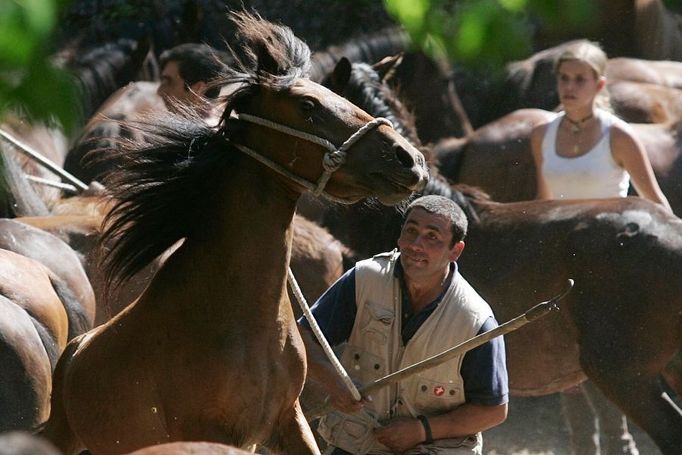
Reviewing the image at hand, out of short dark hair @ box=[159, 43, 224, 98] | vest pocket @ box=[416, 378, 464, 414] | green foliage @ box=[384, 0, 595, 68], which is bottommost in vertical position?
short dark hair @ box=[159, 43, 224, 98]

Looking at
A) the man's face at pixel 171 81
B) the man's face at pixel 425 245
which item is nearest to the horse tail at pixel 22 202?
the man's face at pixel 171 81

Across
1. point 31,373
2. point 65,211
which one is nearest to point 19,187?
point 65,211

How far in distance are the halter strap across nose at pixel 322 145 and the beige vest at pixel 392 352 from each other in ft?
2.45

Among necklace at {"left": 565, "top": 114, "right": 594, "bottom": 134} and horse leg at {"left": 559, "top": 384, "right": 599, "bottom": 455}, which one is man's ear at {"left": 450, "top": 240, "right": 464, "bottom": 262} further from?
horse leg at {"left": 559, "top": 384, "right": 599, "bottom": 455}

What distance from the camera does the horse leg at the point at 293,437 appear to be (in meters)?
4.78

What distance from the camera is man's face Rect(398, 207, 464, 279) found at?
5.25 m

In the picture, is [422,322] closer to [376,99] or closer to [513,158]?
[376,99]

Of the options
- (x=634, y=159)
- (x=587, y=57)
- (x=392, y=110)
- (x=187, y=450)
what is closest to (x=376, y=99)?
(x=392, y=110)

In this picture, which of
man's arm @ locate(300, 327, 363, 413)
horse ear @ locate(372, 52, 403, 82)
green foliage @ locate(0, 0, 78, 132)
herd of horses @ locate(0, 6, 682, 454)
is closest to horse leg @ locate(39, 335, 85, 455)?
herd of horses @ locate(0, 6, 682, 454)

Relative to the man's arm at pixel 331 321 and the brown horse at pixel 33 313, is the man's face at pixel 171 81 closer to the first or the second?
the brown horse at pixel 33 313

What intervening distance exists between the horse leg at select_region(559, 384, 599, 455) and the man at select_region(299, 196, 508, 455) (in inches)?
134

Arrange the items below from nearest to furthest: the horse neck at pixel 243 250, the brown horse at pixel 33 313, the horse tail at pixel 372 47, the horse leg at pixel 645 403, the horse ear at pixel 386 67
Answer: the horse neck at pixel 243 250
the brown horse at pixel 33 313
the horse leg at pixel 645 403
the horse ear at pixel 386 67
the horse tail at pixel 372 47


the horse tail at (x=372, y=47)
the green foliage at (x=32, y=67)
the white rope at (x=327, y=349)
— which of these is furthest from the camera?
the horse tail at (x=372, y=47)

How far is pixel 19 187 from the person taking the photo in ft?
25.8
